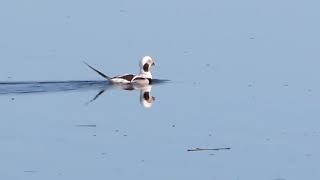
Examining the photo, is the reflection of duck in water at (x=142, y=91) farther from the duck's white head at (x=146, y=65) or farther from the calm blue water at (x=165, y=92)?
the duck's white head at (x=146, y=65)

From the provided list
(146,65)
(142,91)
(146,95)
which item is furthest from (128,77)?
(146,65)

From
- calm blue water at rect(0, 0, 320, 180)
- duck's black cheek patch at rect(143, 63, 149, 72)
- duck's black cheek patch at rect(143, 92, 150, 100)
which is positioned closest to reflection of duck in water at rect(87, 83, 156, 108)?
duck's black cheek patch at rect(143, 92, 150, 100)

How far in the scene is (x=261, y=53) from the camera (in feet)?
70.4

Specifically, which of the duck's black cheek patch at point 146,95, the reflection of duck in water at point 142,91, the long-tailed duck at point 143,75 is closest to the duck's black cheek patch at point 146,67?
the long-tailed duck at point 143,75

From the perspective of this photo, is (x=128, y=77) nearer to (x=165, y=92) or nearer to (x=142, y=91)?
(x=142, y=91)

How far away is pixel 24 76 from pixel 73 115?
3.18 m

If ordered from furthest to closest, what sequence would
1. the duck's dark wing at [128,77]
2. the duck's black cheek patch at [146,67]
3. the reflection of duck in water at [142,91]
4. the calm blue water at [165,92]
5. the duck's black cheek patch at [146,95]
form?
the duck's black cheek patch at [146,67], the duck's dark wing at [128,77], the duck's black cheek patch at [146,95], the reflection of duck in water at [142,91], the calm blue water at [165,92]

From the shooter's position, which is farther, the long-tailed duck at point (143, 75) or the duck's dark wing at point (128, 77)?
the long-tailed duck at point (143, 75)

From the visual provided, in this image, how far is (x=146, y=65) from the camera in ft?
67.7

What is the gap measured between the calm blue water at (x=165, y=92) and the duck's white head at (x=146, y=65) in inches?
9.5

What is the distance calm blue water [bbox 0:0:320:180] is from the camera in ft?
45.7

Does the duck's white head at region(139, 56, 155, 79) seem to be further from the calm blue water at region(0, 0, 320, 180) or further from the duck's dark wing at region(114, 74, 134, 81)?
the duck's dark wing at region(114, 74, 134, 81)

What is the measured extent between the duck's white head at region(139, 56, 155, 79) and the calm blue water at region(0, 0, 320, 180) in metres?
0.24

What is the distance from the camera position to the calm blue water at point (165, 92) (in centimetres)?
1392
